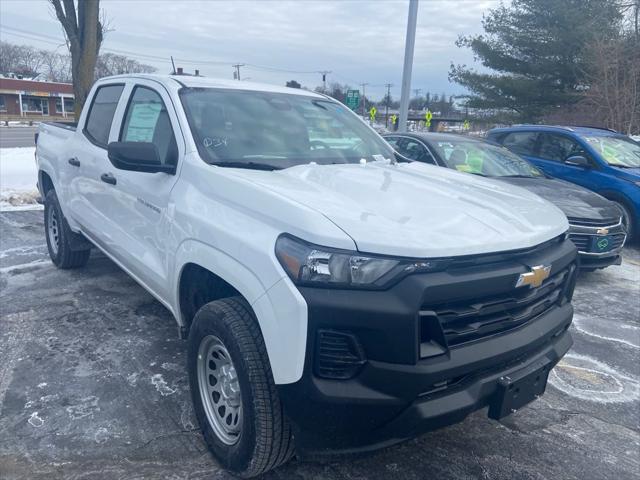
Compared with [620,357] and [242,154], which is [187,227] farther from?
[620,357]

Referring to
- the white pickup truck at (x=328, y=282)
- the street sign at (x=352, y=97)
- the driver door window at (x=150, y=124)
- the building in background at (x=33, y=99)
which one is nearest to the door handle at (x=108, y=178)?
the driver door window at (x=150, y=124)

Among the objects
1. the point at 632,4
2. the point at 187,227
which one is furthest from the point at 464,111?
the point at 187,227

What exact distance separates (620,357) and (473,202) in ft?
8.31

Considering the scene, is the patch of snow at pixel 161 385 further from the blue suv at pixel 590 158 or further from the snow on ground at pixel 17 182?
the blue suv at pixel 590 158

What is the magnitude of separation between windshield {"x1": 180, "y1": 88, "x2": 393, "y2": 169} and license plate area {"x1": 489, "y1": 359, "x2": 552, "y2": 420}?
168 cm

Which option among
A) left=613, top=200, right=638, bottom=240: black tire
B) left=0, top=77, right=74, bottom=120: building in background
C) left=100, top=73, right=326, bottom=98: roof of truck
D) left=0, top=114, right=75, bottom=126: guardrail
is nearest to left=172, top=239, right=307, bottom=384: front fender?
left=100, top=73, right=326, bottom=98: roof of truck

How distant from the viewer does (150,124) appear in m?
3.62

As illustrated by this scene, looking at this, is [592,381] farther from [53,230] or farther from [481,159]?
[53,230]

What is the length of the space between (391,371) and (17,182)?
10920mm

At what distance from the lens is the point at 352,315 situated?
2006 millimetres

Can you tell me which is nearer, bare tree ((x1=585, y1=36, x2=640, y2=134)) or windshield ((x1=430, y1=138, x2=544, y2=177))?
windshield ((x1=430, y1=138, x2=544, y2=177))

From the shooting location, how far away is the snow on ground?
9.12 m

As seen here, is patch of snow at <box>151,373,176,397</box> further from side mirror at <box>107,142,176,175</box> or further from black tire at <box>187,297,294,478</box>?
side mirror at <box>107,142,176,175</box>

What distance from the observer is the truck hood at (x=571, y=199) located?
19.5 ft
